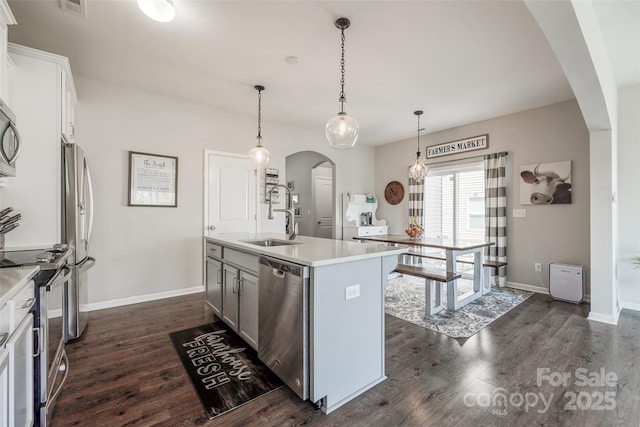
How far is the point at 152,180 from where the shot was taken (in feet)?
11.9

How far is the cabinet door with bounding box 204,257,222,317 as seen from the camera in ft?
8.91

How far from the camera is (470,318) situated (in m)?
Answer: 3.04

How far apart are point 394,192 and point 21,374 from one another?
225 inches

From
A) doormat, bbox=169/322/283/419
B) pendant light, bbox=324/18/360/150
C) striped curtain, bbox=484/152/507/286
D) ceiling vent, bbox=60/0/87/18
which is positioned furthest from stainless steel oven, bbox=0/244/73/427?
striped curtain, bbox=484/152/507/286

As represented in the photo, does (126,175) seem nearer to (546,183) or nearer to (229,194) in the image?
(229,194)

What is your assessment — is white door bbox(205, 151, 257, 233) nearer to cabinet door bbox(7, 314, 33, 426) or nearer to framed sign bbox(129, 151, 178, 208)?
framed sign bbox(129, 151, 178, 208)

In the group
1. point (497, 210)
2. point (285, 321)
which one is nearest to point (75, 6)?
point (285, 321)

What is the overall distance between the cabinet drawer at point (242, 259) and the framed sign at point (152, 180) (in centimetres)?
173

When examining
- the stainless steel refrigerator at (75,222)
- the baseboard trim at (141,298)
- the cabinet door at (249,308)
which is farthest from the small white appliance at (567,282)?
the stainless steel refrigerator at (75,222)

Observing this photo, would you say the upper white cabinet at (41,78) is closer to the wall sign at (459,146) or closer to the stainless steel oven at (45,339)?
the stainless steel oven at (45,339)

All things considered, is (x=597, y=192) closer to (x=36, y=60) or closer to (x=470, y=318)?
(x=470, y=318)

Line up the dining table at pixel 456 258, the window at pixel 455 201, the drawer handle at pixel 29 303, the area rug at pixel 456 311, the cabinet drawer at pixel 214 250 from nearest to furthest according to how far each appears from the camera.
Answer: the drawer handle at pixel 29 303 < the cabinet drawer at pixel 214 250 < the area rug at pixel 456 311 < the dining table at pixel 456 258 < the window at pixel 455 201

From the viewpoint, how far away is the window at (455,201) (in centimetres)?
484

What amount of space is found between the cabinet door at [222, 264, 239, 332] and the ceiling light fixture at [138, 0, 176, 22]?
72.5 inches
